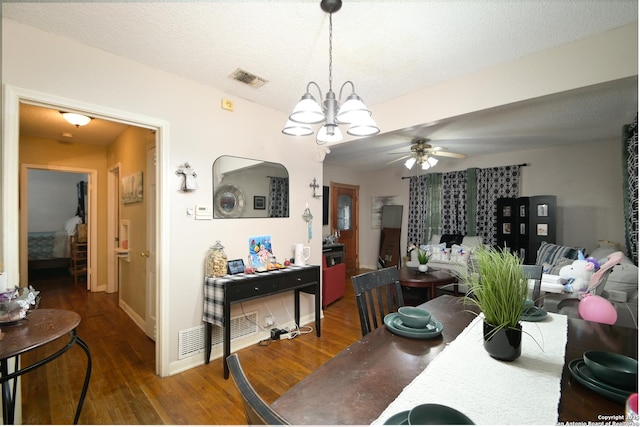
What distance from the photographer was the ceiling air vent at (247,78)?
231 cm

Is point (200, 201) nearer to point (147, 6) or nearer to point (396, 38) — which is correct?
point (147, 6)

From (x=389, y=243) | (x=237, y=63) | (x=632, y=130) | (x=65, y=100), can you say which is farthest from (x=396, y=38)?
(x=389, y=243)

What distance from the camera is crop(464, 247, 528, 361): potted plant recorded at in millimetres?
1011

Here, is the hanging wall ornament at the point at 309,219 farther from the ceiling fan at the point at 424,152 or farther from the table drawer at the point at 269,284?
the ceiling fan at the point at 424,152

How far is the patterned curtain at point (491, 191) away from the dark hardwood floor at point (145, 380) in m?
3.37

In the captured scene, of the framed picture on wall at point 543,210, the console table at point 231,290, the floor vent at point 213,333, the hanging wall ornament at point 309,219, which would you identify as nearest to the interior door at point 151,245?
the floor vent at point 213,333

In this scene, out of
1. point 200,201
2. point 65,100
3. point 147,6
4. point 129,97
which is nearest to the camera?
point 147,6

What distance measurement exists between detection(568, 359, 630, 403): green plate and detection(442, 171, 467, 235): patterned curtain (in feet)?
15.9

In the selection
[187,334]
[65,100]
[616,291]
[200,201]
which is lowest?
[187,334]

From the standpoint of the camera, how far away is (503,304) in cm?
102

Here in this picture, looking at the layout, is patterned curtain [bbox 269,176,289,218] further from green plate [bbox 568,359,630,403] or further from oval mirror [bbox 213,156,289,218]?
green plate [bbox 568,359,630,403]

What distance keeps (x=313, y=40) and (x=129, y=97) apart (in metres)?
1.44

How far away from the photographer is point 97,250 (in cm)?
466

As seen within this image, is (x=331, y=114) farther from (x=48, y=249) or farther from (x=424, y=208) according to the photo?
(x=48, y=249)
